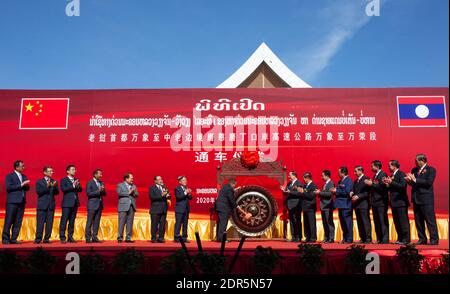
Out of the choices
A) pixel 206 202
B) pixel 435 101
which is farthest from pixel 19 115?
pixel 435 101

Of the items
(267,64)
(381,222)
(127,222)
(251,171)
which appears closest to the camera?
(381,222)

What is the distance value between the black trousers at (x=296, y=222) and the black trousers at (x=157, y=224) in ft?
6.49

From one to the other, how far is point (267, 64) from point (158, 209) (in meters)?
3.68

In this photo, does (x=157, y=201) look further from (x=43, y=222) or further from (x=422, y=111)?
(x=422, y=111)

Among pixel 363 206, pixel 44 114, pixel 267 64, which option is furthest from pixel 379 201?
pixel 44 114

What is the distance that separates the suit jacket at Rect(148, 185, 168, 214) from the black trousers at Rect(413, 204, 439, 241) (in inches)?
143

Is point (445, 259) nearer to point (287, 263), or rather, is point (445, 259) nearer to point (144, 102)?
point (287, 263)

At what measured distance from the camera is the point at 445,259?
407 cm

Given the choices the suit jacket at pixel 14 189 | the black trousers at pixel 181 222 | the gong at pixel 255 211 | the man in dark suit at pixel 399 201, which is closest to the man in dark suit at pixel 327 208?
the gong at pixel 255 211

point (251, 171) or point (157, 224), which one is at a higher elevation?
point (251, 171)

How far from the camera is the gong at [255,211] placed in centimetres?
611

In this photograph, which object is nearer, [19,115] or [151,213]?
[151,213]

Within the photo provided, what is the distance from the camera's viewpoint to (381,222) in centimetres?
564
